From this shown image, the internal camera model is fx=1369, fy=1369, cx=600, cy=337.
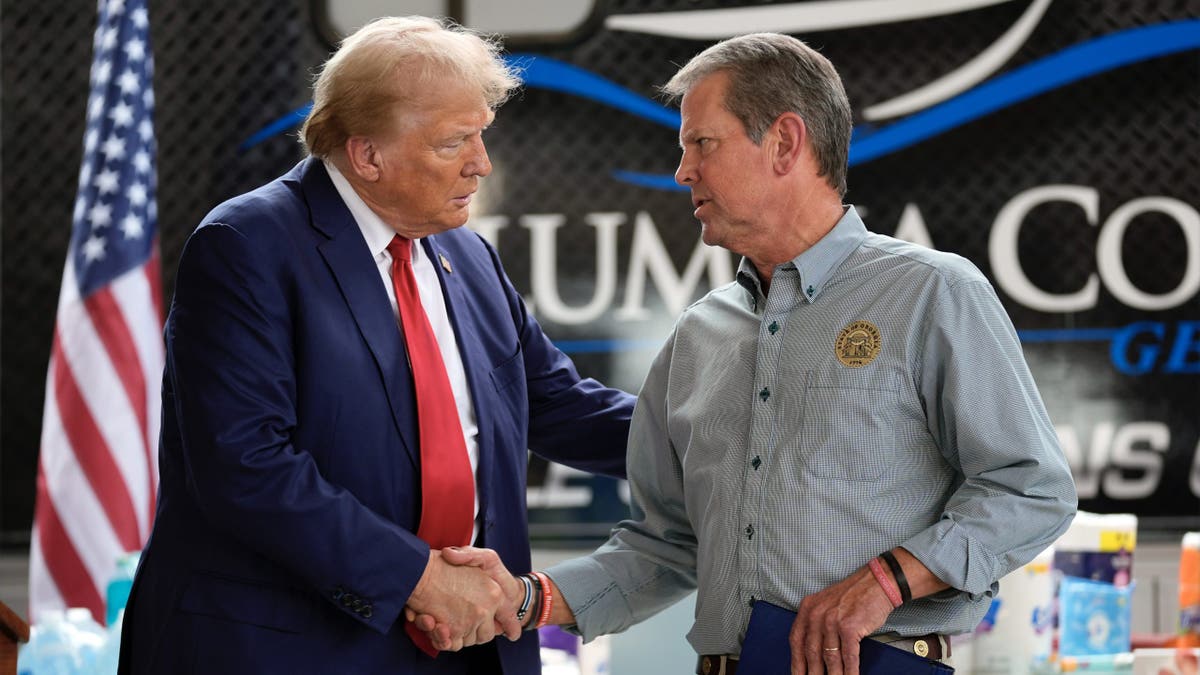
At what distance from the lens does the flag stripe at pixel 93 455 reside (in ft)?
12.4

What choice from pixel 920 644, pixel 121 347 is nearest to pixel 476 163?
pixel 920 644

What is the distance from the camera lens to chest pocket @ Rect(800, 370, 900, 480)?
173 centimetres

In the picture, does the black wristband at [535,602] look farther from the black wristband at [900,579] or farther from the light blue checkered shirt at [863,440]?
the black wristband at [900,579]

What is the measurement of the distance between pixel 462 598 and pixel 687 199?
2.12m

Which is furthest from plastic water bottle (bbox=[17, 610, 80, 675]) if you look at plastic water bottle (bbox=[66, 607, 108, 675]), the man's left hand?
the man's left hand

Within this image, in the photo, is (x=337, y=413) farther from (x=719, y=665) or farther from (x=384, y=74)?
(x=719, y=665)

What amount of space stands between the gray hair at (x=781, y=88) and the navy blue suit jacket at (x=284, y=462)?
58cm

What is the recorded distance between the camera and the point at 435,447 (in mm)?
1942

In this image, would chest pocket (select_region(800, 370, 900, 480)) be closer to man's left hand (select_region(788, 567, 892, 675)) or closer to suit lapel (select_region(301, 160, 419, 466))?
man's left hand (select_region(788, 567, 892, 675))

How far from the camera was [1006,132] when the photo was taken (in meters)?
3.75

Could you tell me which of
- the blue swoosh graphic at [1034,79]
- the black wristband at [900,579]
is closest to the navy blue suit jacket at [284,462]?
the black wristband at [900,579]

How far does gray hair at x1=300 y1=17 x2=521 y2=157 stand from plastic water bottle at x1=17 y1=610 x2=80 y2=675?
1235 millimetres

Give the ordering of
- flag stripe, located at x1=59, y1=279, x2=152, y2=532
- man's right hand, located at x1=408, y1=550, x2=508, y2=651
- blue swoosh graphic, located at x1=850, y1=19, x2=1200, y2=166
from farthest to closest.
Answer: flag stripe, located at x1=59, y1=279, x2=152, y2=532 < blue swoosh graphic, located at x1=850, y1=19, x2=1200, y2=166 < man's right hand, located at x1=408, y1=550, x2=508, y2=651

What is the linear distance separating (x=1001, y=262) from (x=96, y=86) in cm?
255
